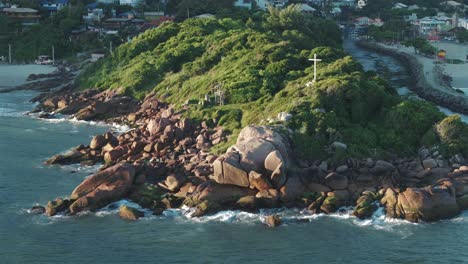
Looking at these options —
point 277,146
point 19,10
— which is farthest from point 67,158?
point 19,10

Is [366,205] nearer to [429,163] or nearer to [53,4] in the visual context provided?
[429,163]

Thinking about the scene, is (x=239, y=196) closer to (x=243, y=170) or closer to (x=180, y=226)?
(x=243, y=170)

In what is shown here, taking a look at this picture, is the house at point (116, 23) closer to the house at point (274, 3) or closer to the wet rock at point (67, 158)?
the house at point (274, 3)

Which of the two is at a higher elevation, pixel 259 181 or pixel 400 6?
pixel 400 6

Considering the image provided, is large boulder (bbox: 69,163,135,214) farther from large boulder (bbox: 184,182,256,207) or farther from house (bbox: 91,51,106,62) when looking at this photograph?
house (bbox: 91,51,106,62)

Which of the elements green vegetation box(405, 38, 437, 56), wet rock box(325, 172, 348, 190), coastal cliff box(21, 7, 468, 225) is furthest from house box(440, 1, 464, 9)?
wet rock box(325, 172, 348, 190)

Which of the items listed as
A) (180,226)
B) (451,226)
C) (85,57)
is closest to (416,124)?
(451,226)
